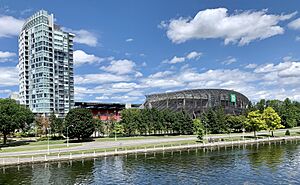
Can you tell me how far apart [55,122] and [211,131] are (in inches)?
2774

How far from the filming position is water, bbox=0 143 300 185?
1969 inches

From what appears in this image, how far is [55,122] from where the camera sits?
133 meters

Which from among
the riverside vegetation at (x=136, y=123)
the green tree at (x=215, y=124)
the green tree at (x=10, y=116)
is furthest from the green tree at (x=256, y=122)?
the green tree at (x=10, y=116)

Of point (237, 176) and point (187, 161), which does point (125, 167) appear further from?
point (237, 176)

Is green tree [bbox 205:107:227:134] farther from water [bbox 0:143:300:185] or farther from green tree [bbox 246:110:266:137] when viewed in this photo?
water [bbox 0:143:300:185]

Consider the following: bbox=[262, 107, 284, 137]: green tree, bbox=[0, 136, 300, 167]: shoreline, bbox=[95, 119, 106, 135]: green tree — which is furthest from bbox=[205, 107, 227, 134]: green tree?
bbox=[95, 119, 106, 135]: green tree

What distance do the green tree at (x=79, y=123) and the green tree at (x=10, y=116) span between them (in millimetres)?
14842

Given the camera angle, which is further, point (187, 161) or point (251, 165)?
point (187, 161)

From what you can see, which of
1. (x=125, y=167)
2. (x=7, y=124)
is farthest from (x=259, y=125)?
(x=7, y=124)

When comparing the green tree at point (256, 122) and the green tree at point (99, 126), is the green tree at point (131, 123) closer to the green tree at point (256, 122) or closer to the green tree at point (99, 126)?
the green tree at point (99, 126)

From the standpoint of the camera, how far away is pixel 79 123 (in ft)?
343

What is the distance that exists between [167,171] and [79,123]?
178 feet

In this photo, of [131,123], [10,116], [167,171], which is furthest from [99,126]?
[167,171]

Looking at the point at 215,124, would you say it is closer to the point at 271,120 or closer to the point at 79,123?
the point at 271,120
